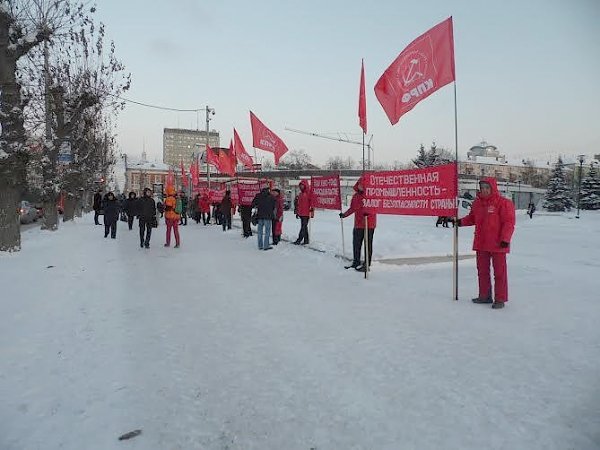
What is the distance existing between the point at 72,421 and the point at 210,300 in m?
3.52

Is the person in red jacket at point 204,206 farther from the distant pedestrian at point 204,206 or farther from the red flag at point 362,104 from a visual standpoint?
the red flag at point 362,104

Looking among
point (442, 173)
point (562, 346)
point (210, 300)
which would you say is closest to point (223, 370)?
point (210, 300)

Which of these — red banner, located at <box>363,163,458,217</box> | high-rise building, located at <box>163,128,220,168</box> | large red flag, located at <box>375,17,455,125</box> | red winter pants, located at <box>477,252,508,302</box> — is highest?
high-rise building, located at <box>163,128,220,168</box>

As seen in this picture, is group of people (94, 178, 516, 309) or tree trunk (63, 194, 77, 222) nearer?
group of people (94, 178, 516, 309)

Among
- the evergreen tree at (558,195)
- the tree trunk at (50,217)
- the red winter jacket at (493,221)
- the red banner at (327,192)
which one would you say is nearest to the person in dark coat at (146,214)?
the red banner at (327,192)

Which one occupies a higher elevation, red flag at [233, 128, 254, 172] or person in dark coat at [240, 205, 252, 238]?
red flag at [233, 128, 254, 172]

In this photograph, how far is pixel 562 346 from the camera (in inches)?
179

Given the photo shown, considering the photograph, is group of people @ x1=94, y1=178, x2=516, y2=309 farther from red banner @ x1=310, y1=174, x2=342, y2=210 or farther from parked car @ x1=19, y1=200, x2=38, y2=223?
parked car @ x1=19, y1=200, x2=38, y2=223

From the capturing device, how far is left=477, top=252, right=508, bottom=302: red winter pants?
6.13 meters

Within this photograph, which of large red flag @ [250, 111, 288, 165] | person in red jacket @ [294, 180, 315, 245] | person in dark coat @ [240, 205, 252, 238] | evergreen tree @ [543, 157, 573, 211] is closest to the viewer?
person in red jacket @ [294, 180, 315, 245]

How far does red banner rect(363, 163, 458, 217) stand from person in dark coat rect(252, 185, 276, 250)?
4259 mm

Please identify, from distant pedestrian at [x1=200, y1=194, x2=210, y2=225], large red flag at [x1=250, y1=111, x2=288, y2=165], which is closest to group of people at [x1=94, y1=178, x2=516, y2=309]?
large red flag at [x1=250, y1=111, x2=288, y2=165]

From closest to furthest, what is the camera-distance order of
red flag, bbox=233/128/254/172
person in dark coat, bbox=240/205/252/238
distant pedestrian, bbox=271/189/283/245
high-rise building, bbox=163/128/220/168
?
distant pedestrian, bbox=271/189/283/245 → person in dark coat, bbox=240/205/252/238 → red flag, bbox=233/128/254/172 → high-rise building, bbox=163/128/220/168

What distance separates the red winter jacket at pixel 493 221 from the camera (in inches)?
239
